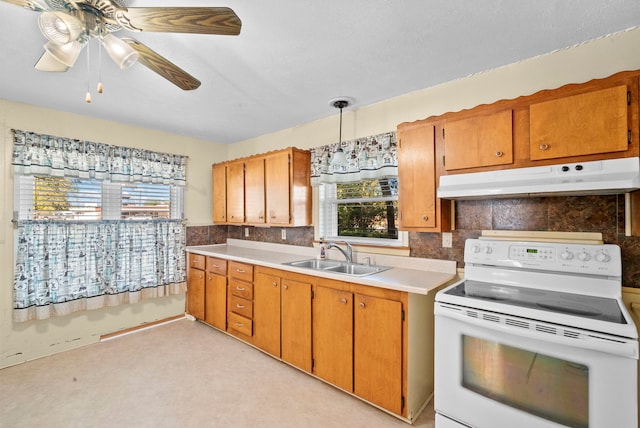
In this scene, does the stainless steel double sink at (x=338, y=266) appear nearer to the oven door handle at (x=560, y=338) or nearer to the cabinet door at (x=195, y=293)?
the oven door handle at (x=560, y=338)

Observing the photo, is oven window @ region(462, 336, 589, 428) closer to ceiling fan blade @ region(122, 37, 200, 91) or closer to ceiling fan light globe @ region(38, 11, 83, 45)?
ceiling fan blade @ region(122, 37, 200, 91)

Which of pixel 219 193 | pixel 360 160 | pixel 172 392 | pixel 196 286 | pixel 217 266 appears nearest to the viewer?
pixel 172 392

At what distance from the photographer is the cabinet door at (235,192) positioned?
3.78 meters

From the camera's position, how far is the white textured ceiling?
157 cm

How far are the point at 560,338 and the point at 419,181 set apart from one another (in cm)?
124

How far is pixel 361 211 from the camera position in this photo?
3.08m

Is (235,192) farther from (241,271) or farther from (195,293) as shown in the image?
(195,293)

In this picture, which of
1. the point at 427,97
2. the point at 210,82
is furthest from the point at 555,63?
the point at 210,82

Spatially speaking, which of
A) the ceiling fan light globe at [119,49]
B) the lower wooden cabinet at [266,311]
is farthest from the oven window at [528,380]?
the ceiling fan light globe at [119,49]

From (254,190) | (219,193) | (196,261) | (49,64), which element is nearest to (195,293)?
(196,261)

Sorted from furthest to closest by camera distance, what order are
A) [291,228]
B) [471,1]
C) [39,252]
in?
1. [291,228]
2. [39,252]
3. [471,1]

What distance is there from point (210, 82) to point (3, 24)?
1.14 metres

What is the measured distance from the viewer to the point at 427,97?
2.51 meters

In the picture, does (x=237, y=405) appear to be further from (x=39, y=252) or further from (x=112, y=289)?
(x=39, y=252)
